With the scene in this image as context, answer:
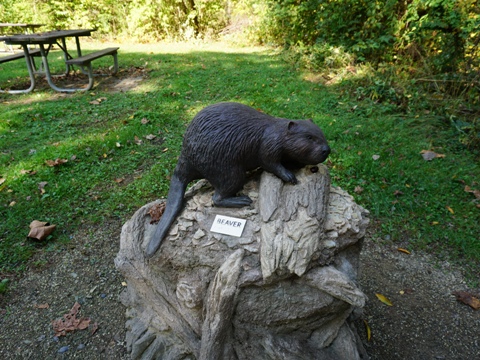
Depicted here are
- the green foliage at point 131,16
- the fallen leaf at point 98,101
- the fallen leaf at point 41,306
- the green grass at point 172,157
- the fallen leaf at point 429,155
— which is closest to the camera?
the fallen leaf at point 41,306

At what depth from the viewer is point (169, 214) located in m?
2.21

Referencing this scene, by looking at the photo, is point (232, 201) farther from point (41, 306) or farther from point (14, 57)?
point (14, 57)

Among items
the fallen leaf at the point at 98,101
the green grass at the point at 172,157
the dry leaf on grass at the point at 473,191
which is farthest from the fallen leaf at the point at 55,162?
the dry leaf on grass at the point at 473,191

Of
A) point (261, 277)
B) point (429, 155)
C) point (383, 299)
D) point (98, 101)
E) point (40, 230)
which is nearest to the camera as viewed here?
point (261, 277)

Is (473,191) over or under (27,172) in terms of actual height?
over

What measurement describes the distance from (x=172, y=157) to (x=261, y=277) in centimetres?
299

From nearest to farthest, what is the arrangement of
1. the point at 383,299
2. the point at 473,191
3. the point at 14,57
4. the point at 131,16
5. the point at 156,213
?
1. the point at 156,213
2. the point at 383,299
3. the point at 473,191
4. the point at 14,57
5. the point at 131,16

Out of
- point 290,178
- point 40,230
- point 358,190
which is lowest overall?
point 40,230

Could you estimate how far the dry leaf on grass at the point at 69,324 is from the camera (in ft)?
8.37

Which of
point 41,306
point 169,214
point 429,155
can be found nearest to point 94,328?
point 41,306

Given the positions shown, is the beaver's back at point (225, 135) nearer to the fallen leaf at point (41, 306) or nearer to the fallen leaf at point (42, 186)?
the fallen leaf at point (41, 306)

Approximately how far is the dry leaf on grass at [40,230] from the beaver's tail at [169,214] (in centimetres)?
175

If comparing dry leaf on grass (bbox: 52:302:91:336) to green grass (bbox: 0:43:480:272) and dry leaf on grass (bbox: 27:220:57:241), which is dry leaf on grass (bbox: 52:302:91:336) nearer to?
green grass (bbox: 0:43:480:272)

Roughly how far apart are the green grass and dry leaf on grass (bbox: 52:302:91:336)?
810 millimetres
